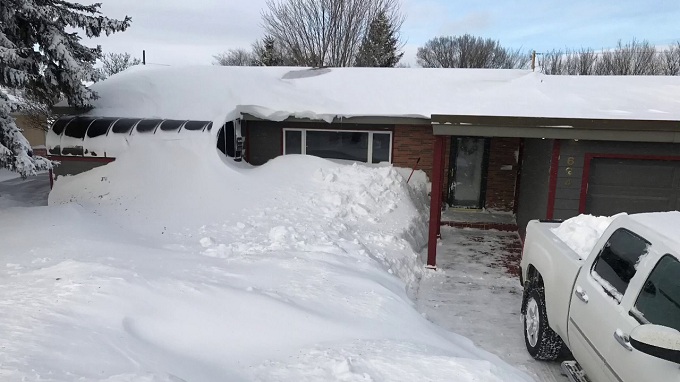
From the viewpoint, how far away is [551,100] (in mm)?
10797

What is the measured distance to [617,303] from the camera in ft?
11.8

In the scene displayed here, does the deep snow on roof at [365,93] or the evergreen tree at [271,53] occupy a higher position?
the evergreen tree at [271,53]

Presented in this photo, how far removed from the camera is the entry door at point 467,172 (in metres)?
12.6

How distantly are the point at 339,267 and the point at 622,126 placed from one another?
5.18 meters

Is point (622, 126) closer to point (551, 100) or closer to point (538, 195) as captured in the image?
point (538, 195)

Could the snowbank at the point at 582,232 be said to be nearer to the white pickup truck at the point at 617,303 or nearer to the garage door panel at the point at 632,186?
the white pickup truck at the point at 617,303

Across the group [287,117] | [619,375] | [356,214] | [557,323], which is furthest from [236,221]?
[619,375]

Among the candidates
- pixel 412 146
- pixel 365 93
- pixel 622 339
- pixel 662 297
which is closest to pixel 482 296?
pixel 622 339

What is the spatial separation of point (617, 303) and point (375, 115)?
26.6ft

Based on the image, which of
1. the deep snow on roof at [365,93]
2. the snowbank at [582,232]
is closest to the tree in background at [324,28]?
the deep snow on roof at [365,93]

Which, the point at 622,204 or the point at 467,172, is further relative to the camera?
the point at 467,172

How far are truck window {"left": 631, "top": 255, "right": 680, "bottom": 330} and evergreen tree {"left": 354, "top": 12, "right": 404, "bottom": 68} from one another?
92.3 feet

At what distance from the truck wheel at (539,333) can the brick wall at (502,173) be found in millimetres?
7426

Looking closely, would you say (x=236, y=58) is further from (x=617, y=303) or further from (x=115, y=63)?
(x=617, y=303)
